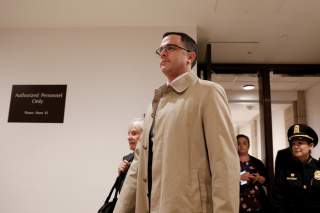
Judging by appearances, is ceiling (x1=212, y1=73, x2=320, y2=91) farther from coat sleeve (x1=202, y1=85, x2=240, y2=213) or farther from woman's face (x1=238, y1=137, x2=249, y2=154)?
coat sleeve (x1=202, y1=85, x2=240, y2=213)

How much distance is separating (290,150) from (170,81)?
1.61m

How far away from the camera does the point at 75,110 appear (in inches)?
118

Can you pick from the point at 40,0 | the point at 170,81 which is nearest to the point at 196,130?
the point at 170,81

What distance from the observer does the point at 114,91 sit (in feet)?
9.84

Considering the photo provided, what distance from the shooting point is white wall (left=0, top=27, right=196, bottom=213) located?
283 cm

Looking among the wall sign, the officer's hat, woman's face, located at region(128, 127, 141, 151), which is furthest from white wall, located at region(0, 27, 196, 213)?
the officer's hat

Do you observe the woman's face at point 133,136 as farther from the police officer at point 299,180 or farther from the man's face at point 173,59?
the police officer at point 299,180

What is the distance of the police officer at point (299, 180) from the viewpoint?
2.18 m

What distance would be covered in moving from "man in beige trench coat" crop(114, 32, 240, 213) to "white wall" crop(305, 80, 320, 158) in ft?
12.4

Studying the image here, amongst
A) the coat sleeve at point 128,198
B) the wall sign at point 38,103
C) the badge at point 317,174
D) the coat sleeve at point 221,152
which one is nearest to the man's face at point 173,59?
the coat sleeve at point 221,152

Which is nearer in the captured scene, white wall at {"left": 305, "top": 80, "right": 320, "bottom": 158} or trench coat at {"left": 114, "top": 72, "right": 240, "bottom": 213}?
trench coat at {"left": 114, "top": 72, "right": 240, "bottom": 213}

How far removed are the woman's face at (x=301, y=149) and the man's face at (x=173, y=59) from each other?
1445 mm

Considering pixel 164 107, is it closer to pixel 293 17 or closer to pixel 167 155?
pixel 167 155

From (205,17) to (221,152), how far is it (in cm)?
217
